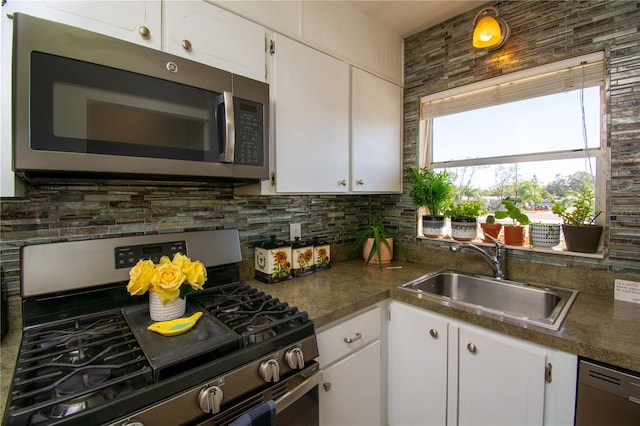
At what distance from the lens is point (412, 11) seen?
70.9 inches

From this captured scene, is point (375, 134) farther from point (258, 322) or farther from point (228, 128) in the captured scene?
point (258, 322)

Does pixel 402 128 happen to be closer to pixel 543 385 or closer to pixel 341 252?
pixel 341 252

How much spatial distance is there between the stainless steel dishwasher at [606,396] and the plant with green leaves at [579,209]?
0.79m

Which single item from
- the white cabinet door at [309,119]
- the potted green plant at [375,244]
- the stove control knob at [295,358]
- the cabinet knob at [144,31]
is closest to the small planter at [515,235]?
the potted green plant at [375,244]

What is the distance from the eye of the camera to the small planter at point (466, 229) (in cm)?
185

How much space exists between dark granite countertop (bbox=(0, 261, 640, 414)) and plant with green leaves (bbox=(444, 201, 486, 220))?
0.47 meters

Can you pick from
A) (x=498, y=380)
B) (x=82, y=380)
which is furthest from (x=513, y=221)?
(x=82, y=380)

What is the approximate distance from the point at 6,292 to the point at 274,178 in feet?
3.41

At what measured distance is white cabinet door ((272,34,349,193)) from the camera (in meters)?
1.40

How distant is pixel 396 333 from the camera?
148 cm

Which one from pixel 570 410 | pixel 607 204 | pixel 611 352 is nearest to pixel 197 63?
pixel 611 352

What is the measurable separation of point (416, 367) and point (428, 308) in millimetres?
309

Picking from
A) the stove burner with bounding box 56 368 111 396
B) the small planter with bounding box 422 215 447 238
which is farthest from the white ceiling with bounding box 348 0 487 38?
the stove burner with bounding box 56 368 111 396

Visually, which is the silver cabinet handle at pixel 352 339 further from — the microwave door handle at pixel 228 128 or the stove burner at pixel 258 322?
the microwave door handle at pixel 228 128
